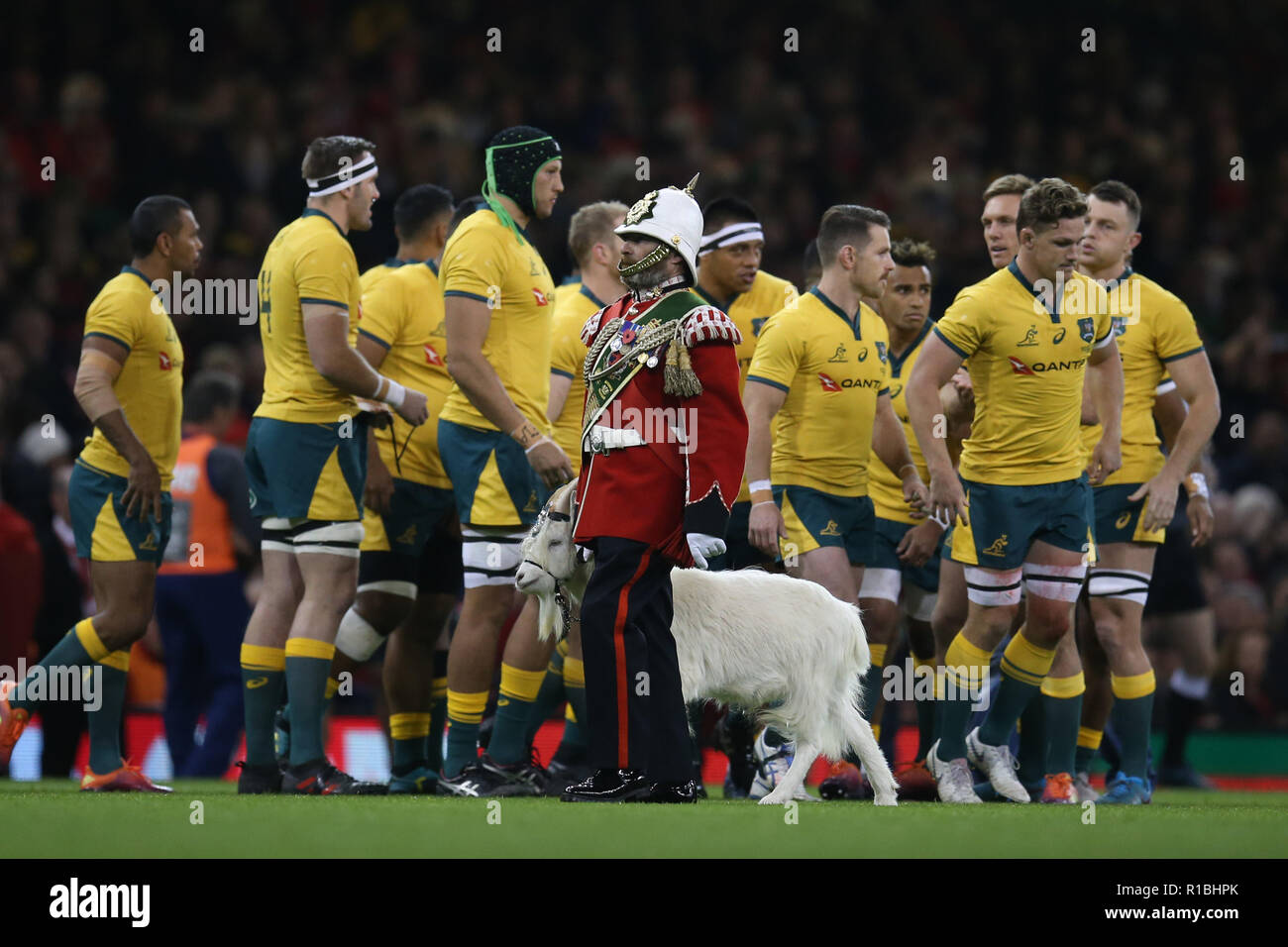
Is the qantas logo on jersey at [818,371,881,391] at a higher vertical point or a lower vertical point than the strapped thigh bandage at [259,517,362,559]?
higher

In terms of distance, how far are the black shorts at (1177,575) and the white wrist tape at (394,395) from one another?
4554mm

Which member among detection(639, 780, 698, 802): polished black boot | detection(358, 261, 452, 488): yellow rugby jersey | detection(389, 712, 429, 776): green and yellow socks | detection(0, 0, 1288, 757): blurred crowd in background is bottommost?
detection(389, 712, 429, 776): green and yellow socks

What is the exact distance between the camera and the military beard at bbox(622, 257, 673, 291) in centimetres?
645

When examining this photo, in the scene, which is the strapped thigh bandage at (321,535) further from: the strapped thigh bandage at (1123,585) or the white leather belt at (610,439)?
the strapped thigh bandage at (1123,585)

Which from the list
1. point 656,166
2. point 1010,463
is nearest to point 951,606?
point 1010,463

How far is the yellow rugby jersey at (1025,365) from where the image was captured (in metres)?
7.67

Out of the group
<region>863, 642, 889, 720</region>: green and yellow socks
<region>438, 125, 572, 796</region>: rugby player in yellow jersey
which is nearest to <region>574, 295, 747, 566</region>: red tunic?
<region>438, 125, 572, 796</region>: rugby player in yellow jersey

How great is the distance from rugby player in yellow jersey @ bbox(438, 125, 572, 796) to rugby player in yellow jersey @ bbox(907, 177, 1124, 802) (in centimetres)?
173

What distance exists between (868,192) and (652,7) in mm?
3283

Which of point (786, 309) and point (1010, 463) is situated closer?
Answer: point (1010, 463)

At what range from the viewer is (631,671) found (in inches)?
243

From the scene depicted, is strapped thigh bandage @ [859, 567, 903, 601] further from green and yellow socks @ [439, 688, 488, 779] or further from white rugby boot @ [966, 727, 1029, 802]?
green and yellow socks @ [439, 688, 488, 779]

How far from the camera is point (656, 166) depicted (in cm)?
1661
